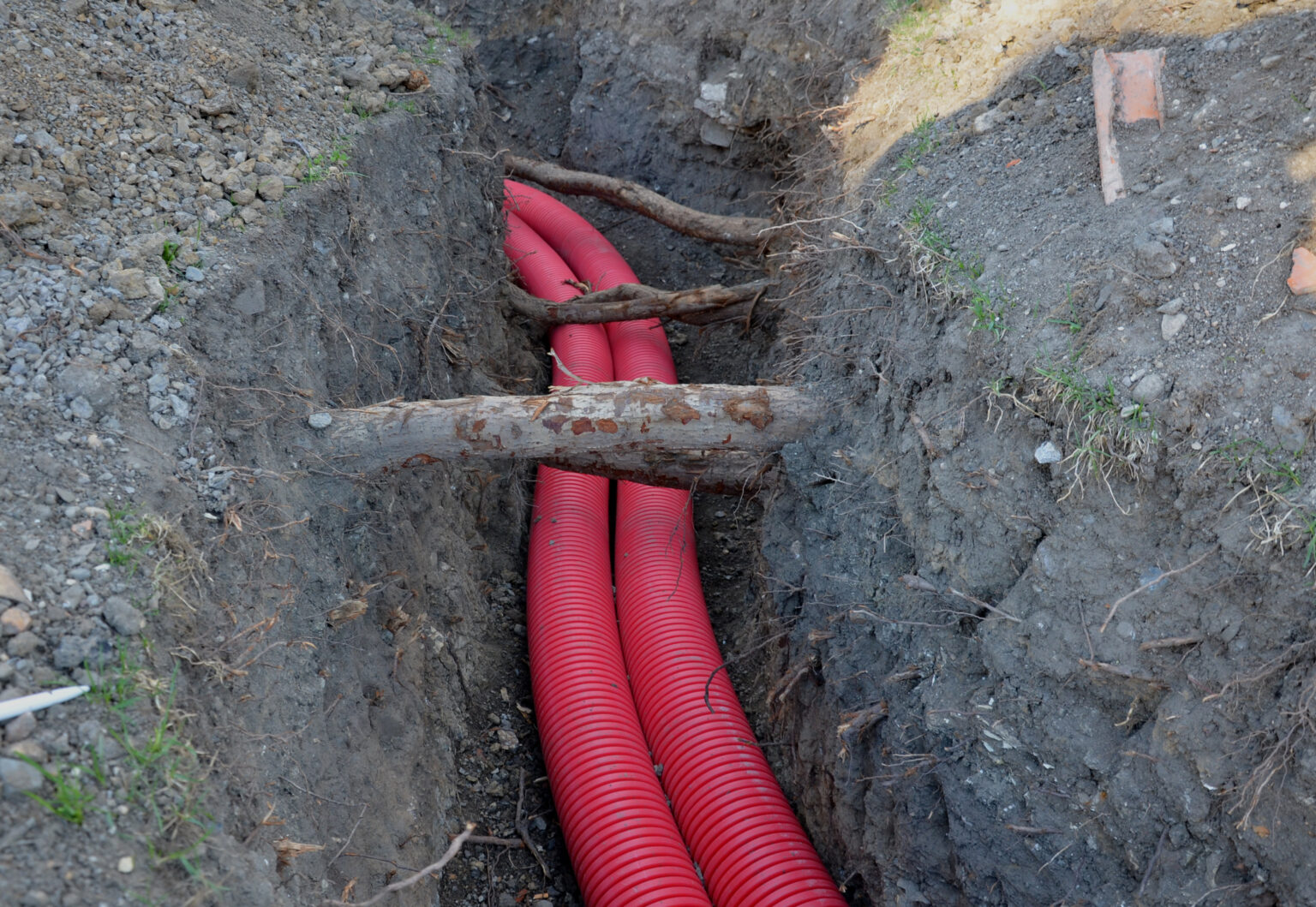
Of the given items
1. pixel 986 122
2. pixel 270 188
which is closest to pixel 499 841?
pixel 270 188

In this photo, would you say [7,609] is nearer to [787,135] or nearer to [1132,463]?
[1132,463]

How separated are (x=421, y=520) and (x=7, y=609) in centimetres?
178

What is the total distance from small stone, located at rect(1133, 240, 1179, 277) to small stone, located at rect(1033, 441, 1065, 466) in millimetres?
643

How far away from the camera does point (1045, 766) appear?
2.37 meters

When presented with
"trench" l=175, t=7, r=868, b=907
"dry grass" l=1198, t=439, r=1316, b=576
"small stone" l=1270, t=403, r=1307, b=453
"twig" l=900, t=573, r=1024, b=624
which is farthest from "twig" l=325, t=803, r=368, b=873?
"small stone" l=1270, t=403, r=1307, b=453

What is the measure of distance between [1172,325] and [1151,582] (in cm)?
80

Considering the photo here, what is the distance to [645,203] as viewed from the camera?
5605 mm

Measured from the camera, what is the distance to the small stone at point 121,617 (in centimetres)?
198

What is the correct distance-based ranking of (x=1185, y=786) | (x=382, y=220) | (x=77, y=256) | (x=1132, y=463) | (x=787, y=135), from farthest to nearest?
1. (x=787, y=135)
2. (x=382, y=220)
3. (x=77, y=256)
4. (x=1132, y=463)
5. (x=1185, y=786)

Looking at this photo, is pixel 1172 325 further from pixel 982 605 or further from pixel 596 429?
pixel 596 429

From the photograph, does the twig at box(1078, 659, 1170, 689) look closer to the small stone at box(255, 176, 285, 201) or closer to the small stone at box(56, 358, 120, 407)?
the small stone at box(56, 358, 120, 407)

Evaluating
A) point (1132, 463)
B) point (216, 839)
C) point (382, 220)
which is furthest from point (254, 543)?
point (1132, 463)

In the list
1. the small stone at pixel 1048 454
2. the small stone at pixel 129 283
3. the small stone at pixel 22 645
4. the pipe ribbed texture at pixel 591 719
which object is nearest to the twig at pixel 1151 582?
the small stone at pixel 1048 454

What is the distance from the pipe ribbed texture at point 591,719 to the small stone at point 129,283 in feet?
6.72
